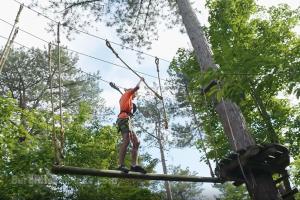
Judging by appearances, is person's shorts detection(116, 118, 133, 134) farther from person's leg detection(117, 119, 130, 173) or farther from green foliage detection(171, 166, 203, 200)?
green foliage detection(171, 166, 203, 200)

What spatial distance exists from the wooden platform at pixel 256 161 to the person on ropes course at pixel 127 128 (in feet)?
6.06

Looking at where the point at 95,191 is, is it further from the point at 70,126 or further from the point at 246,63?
the point at 246,63

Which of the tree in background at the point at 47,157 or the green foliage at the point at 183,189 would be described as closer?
the tree in background at the point at 47,157

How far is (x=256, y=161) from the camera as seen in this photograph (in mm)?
6906

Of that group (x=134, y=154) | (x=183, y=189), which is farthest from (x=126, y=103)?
(x=183, y=189)

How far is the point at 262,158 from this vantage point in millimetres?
6898

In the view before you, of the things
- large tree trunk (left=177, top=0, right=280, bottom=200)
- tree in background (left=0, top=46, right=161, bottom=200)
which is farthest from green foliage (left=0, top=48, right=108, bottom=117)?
large tree trunk (left=177, top=0, right=280, bottom=200)

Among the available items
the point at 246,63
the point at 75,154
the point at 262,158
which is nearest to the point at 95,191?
the point at 75,154

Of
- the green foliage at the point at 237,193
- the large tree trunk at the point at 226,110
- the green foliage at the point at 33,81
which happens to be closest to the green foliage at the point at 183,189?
the green foliage at the point at 237,193

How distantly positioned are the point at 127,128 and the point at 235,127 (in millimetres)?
2407

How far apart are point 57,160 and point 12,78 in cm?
1499

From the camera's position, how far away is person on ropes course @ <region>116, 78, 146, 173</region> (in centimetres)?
654

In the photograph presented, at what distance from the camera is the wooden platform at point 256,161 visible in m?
6.85

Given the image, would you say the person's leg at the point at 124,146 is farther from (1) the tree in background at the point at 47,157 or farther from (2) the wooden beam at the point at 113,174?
(1) the tree in background at the point at 47,157
